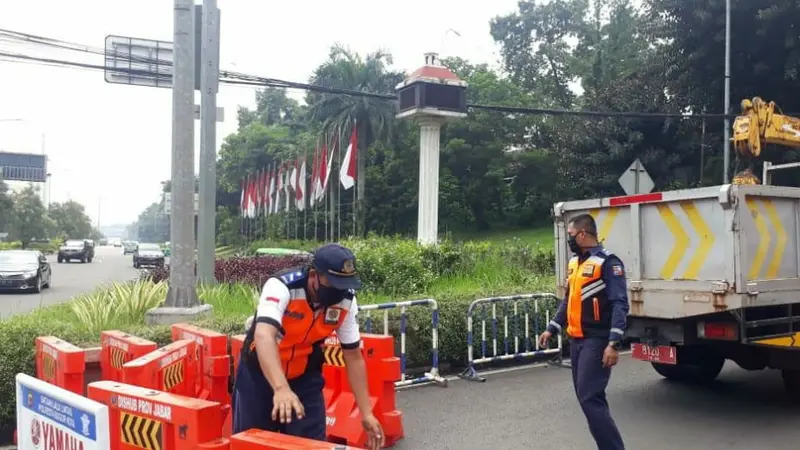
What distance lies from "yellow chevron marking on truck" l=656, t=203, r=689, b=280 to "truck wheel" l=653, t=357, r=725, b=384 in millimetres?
1786

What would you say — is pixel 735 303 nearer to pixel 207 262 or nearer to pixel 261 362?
pixel 261 362

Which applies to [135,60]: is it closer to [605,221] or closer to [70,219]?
[605,221]

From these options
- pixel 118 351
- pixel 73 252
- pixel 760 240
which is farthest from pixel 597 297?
pixel 73 252

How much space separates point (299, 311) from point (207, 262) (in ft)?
27.0

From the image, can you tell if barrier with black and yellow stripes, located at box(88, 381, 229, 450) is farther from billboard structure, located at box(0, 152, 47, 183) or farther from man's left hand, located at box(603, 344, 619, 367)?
billboard structure, located at box(0, 152, 47, 183)

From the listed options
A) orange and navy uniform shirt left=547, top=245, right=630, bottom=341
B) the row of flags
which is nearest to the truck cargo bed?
orange and navy uniform shirt left=547, top=245, right=630, bottom=341

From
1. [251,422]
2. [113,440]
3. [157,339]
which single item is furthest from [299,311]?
[157,339]

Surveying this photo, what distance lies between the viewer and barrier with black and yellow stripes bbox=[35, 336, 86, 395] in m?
5.02

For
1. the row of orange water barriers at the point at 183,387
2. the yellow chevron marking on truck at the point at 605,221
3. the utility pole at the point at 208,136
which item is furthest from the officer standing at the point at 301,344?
the utility pole at the point at 208,136

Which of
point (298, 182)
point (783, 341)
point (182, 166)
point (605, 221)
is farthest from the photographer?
point (298, 182)

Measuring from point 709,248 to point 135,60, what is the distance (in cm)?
1142

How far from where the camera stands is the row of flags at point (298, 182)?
868 inches

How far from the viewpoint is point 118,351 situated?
5602 mm

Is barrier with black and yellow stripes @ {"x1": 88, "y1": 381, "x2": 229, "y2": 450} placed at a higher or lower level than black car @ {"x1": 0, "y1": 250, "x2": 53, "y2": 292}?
higher
